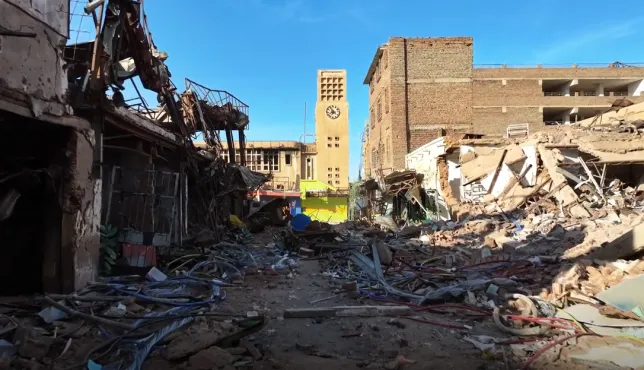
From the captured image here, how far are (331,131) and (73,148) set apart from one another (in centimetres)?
3119

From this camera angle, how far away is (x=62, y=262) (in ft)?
19.2

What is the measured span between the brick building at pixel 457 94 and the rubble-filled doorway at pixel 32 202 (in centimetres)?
2582

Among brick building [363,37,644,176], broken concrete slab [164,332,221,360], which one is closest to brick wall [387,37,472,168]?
brick building [363,37,644,176]

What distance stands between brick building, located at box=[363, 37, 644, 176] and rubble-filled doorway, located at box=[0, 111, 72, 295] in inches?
1016

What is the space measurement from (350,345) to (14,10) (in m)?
5.37

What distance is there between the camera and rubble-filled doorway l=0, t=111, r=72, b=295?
5.78 meters

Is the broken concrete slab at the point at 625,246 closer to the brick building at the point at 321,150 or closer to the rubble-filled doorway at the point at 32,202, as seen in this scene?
the rubble-filled doorway at the point at 32,202

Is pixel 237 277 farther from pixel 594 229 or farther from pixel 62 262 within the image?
pixel 594 229

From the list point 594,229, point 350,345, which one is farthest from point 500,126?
point 350,345

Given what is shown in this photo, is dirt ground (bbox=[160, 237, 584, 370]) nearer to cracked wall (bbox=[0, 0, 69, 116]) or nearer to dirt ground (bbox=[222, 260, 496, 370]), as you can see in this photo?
dirt ground (bbox=[222, 260, 496, 370])

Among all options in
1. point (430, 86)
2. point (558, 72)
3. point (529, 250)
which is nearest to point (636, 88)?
point (558, 72)

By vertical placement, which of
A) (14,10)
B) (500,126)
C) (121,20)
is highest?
(500,126)

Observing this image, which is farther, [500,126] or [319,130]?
[319,130]

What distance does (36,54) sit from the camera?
537 centimetres
